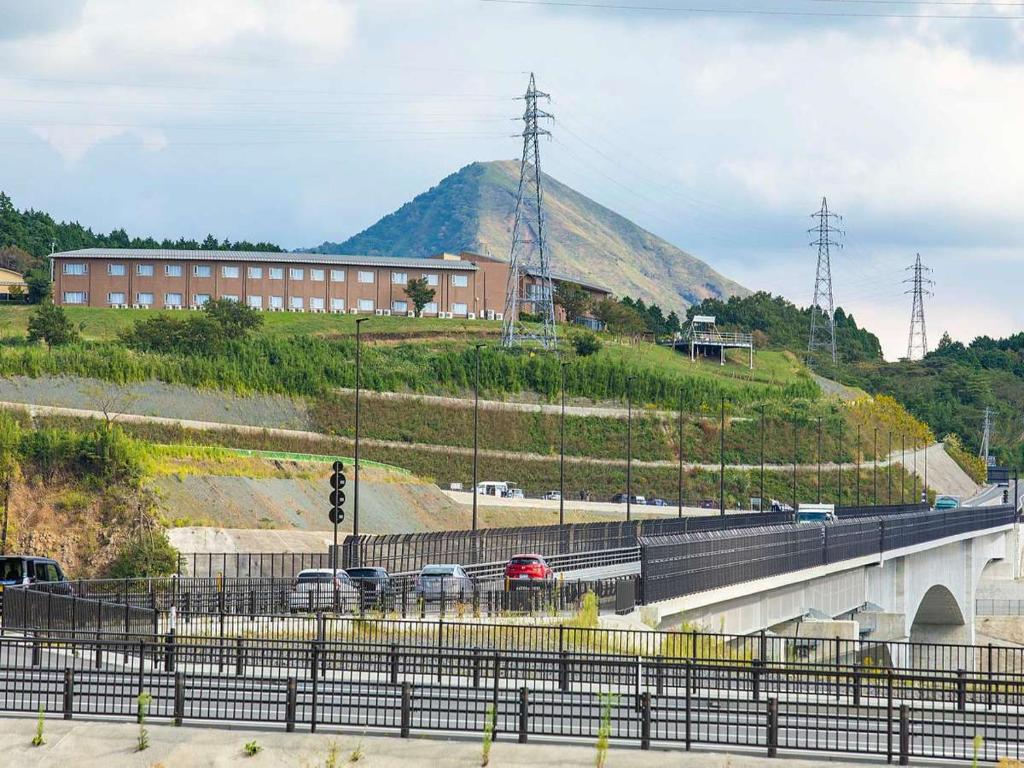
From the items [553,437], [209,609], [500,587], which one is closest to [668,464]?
[553,437]

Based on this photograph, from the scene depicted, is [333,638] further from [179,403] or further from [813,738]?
[179,403]

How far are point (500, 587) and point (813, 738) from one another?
92.3 ft

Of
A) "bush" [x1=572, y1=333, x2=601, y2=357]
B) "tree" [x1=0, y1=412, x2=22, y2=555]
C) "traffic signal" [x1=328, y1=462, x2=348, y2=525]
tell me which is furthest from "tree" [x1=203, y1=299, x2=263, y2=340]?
"traffic signal" [x1=328, y1=462, x2=348, y2=525]

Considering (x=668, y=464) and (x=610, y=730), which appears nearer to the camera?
(x=610, y=730)

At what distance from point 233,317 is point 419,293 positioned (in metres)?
28.0

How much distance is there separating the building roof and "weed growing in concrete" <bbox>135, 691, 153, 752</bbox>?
136m

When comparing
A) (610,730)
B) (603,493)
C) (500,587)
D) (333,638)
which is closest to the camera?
(610,730)

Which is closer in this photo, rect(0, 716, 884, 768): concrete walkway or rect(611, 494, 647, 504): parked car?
rect(0, 716, 884, 768): concrete walkway

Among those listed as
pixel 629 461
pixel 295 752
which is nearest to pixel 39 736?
pixel 295 752

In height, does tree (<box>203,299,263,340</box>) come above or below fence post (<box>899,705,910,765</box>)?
above

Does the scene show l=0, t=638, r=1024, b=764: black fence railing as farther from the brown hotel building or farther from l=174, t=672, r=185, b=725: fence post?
the brown hotel building

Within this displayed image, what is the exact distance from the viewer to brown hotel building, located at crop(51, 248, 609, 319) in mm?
156125

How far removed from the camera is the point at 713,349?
190625 mm

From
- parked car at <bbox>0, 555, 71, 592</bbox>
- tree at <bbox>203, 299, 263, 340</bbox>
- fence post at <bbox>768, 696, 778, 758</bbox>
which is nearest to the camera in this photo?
fence post at <bbox>768, 696, 778, 758</bbox>
